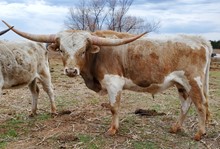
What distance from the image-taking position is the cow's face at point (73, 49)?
661cm

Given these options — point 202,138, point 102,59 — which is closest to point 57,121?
point 102,59

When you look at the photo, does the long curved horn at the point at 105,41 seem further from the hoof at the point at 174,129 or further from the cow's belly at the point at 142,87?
the hoof at the point at 174,129

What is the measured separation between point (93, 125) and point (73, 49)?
193 centimetres

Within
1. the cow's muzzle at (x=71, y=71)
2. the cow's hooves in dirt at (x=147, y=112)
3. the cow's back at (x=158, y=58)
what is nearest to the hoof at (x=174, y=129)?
the cow's back at (x=158, y=58)

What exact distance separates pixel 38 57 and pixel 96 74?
7.21 ft

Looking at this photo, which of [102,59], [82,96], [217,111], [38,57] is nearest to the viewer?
[102,59]

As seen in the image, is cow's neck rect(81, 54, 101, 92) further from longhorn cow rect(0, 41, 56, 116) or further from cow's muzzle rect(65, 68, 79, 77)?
longhorn cow rect(0, 41, 56, 116)

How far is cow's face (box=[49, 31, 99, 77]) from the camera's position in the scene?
661 centimetres

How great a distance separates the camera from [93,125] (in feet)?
26.1

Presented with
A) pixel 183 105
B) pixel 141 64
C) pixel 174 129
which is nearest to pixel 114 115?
pixel 141 64

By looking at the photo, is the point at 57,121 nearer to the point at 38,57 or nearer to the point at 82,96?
the point at 38,57

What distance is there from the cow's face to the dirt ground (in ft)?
4.19

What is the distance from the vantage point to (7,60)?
807 cm

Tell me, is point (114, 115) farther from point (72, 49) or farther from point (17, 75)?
point (17, 75)
